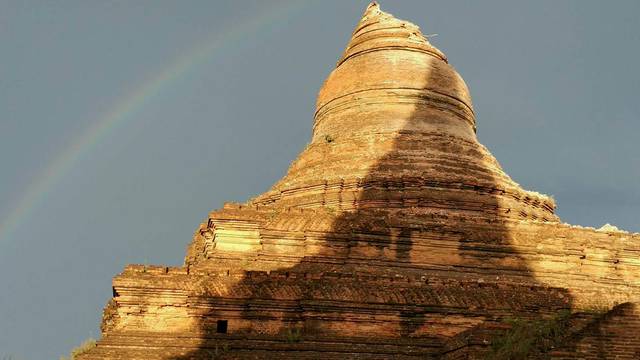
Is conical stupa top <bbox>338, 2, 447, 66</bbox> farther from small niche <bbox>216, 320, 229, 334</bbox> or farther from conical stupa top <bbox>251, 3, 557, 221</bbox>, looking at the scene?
small niche <bbox>216, 320, 229, 334</bbox>

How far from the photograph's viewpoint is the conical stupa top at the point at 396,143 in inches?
697

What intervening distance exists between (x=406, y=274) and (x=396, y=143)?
17.7 feet

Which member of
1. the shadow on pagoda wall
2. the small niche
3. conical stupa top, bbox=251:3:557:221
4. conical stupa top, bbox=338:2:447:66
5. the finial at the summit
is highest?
the finial at the summit

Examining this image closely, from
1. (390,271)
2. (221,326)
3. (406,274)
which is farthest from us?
(390,271)

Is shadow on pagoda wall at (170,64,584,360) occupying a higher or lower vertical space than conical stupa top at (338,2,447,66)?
lower

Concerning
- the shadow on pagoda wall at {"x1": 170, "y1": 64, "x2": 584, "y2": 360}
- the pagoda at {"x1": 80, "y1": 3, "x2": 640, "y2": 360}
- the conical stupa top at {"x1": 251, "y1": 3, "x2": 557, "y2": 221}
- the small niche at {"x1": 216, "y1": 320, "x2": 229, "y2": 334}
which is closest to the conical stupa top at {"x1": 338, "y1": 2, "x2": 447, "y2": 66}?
the conical stupa top at {"x1": 251, "y1": 3, "x2": 557, "y2": 221}

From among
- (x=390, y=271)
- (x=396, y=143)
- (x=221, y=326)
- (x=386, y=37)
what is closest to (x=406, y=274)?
(x=390, y=271)

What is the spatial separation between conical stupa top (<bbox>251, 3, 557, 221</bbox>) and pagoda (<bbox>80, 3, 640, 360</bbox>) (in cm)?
5

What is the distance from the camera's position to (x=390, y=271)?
48.5 feet

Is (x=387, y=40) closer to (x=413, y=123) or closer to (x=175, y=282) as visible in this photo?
(x=413, y=123)

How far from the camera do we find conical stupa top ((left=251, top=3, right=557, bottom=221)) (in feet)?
58.1

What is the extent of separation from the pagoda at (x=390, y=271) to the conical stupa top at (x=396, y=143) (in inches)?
2.1

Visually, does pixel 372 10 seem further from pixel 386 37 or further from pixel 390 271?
pixel 390 271

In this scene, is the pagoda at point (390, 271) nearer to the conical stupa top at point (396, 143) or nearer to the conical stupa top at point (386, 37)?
the conical stupa top at point (396, 143)
